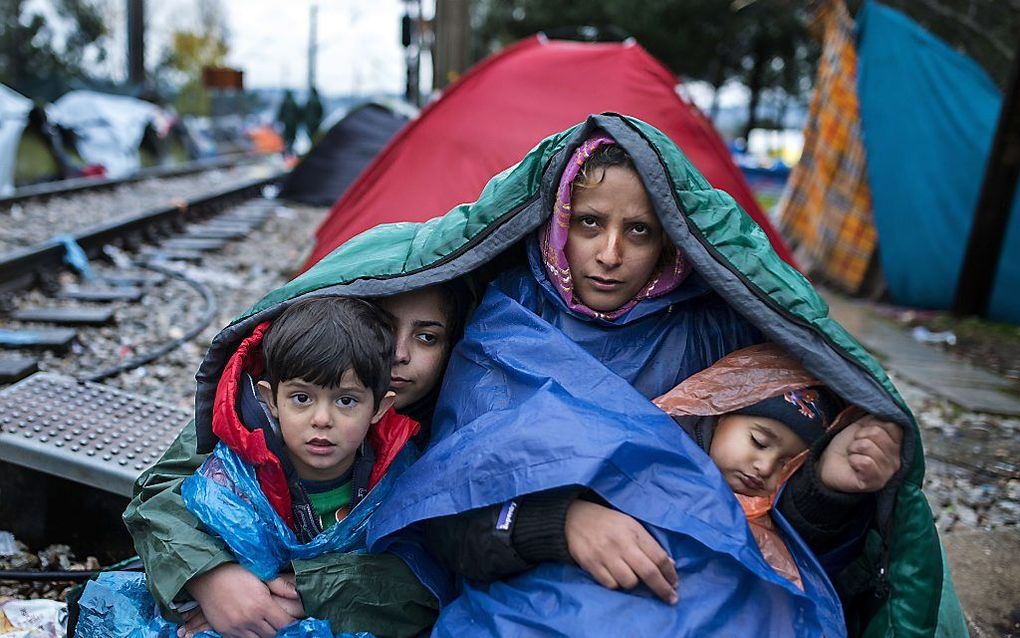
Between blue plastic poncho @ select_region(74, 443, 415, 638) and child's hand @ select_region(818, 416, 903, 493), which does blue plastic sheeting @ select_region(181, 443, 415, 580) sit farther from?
child's hand @ select_region(818, 416, 903, 493)

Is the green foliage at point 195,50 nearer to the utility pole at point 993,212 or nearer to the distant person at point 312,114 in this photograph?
the distant person at point 312,114

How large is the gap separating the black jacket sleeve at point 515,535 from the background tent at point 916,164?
664 centimetres

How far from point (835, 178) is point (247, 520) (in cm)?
823

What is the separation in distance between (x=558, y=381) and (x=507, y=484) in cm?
27

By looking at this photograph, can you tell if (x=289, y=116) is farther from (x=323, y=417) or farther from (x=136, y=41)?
(x=323, y=417)

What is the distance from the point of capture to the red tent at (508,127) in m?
4.11

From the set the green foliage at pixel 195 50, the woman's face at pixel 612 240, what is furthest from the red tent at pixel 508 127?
the green foliage at pixel 195 50

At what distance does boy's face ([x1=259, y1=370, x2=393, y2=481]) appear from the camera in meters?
1.68

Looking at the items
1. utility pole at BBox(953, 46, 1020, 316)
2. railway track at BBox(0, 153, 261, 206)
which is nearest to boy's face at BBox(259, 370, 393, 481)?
utility pole at BBox(953, 46, 1020, 316)

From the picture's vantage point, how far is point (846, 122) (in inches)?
335

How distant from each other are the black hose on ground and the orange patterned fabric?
19.9ft

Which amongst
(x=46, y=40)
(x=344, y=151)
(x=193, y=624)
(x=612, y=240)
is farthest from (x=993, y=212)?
(x=46, y=40)

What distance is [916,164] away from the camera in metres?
7.38

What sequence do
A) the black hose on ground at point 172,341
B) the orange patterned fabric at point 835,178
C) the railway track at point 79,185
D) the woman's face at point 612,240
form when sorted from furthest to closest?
the railway track at point 79,185 < the orange patterned fabric at point 835,178 < the black hose on ground at point 172,341 < the woman's face at point 612,240
